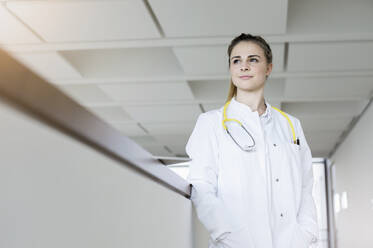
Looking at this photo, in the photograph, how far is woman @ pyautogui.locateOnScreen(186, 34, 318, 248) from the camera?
1.29m

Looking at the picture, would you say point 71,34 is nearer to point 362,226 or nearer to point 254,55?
point 254,55

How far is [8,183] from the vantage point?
17.1 inches

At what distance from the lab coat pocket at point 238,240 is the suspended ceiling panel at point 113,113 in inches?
180

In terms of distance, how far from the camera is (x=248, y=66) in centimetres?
162

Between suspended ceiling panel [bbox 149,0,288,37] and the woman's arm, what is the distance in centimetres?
167

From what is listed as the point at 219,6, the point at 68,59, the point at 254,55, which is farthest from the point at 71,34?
the point at 254,55

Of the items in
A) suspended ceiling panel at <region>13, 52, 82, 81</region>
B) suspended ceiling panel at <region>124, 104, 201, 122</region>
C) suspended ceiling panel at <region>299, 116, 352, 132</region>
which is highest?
suspended ceiling panel at <region>299, 116, 352, 132</region>

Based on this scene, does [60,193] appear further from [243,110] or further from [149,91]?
[149,91]

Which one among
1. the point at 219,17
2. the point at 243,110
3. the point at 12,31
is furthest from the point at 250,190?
the point at 12,31

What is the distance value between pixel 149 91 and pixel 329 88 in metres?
1.85

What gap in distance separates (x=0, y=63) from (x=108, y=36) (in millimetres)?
3172

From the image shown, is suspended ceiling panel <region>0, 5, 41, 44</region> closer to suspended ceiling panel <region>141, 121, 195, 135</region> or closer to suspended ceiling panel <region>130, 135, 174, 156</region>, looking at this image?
suspended ceiling panel <region>141, 121, 195, 135</region>

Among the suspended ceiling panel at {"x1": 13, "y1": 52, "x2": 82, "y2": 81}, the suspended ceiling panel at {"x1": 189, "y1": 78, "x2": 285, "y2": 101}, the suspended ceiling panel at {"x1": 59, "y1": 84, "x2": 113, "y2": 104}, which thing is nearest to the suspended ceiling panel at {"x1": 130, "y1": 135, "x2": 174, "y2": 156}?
the suspended ceiling panel at {"x1": 59, "y1": 84, "x2": 113, "y2": 104}

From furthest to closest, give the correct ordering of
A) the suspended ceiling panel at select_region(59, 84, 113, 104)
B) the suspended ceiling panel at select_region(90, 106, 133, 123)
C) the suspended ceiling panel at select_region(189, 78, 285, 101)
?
the suspended ceiling panel at select_region(90, 106, 133, 123) → the suspended ceiling panel at select_region(59, 84, 113, 104) → the suspended ceiling panel at select_region(189, 78, 285, 101)
